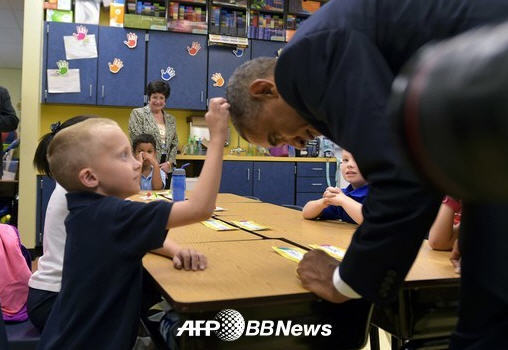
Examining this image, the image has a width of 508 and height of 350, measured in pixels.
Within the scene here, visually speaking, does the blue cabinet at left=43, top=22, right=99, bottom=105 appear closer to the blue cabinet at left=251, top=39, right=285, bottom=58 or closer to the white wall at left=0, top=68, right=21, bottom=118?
the blue cabinet at left=251, top=39, right=285, bottom=58

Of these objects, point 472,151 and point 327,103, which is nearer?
point 472,151

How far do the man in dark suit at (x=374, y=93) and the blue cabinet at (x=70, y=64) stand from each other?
14.9 feet

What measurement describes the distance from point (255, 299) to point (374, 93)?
17.3 inches

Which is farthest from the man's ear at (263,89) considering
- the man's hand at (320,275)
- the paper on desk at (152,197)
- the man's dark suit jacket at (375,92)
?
the paper on desk at (152,197)

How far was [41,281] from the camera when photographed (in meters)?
1.43

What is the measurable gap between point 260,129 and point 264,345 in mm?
490

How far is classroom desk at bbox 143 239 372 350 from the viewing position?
2.94ft

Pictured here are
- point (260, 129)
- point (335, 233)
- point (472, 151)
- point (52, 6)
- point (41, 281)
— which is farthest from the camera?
point (52, 6)

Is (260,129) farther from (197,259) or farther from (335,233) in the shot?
(335,233)

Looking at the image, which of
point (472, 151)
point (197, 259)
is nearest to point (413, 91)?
point (472, 151)

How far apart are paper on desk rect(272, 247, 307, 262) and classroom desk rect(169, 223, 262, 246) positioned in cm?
23

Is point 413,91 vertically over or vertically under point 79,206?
over

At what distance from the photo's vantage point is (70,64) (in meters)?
4.89

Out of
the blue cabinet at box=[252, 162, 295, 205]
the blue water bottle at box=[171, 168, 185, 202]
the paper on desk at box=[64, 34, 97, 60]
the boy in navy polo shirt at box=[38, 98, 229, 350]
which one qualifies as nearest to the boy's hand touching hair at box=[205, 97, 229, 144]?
the boy in navy polo shirt at box=[38, 98, 229, 350]
